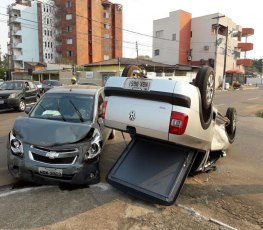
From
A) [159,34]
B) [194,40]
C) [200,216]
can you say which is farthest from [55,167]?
[159,34]

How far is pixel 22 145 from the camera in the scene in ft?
14.1

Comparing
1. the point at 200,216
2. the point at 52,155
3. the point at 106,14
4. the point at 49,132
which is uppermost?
the point at 106,14

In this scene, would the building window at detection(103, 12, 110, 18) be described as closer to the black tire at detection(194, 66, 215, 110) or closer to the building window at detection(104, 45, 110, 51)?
the building window at detection(104, 45, 110, 51)

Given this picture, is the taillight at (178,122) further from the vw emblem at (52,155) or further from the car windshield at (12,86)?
the car windshield at (12,86)

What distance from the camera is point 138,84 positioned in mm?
4035

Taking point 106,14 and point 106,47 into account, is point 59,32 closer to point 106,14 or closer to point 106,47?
point 106,47

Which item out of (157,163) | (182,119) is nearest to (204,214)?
(157,163)

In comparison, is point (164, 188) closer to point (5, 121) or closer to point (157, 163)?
point (157, 163)

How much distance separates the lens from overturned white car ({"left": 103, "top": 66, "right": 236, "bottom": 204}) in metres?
3.66

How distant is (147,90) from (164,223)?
1.76 meters

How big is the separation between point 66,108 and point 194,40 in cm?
5554

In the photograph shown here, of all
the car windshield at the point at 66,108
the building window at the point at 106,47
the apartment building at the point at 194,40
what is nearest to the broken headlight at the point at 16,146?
the car windshield at the point at 66,108

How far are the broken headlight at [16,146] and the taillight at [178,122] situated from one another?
2342 mm

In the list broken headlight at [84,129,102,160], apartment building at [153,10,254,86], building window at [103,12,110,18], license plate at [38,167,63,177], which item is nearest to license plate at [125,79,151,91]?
broken headlight at [84,129,102,160]
